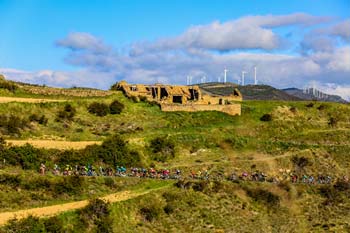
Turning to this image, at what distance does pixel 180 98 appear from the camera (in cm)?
8569

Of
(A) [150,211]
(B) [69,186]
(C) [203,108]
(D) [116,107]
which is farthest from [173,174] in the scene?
(C) [203,108]

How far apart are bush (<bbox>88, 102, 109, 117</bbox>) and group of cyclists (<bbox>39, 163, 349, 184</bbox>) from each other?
16124mm

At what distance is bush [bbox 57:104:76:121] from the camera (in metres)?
67.4

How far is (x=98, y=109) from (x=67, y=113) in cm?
526

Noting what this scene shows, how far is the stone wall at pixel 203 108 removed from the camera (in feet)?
259

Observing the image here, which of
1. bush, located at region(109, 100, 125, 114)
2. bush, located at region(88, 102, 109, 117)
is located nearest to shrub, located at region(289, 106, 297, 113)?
bush, located at region(109, 100, 125, 114)

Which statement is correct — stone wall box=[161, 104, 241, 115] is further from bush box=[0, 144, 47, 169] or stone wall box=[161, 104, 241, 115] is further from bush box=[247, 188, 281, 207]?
bush box=[0, 144, 47, 169]

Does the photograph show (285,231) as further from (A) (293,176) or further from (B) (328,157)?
(B) (328,157)

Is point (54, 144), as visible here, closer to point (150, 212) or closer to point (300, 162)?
point (150, 212)

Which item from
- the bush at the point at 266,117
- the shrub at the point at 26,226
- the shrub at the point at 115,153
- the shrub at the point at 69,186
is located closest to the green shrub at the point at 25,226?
the shrub at the point at 26,226

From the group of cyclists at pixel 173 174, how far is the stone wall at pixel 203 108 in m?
19.7

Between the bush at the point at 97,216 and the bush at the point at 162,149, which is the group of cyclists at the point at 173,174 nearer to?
the bush at the point at 162,149

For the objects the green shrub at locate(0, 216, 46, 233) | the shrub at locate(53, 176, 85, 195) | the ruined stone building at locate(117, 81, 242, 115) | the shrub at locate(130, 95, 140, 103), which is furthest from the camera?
the ruined stone building at locate(117, 81, 242, 115)

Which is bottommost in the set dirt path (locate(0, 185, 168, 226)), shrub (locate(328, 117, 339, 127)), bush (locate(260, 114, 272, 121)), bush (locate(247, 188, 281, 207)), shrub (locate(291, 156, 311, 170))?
bush (locate(247, 188, 281, 207))
